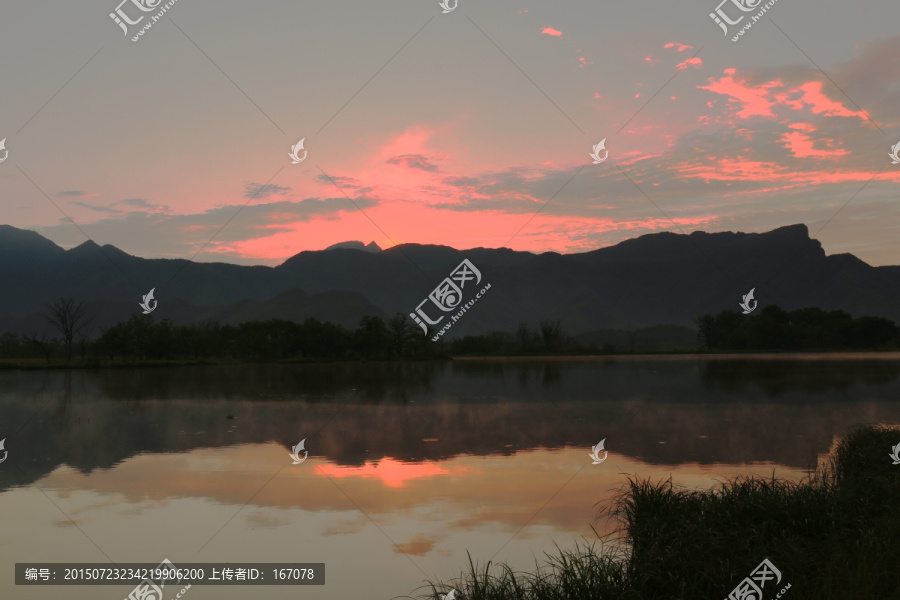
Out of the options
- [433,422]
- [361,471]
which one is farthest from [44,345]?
[361,471]

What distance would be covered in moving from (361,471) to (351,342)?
101 metres

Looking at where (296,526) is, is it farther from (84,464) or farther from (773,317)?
(773,317)

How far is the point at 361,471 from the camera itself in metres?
18.9

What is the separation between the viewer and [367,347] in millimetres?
118812

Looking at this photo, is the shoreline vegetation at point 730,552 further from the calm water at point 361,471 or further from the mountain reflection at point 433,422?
the mountain reflection at point 433,422

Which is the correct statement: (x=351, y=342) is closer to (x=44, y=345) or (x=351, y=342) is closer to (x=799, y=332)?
(x=44, y=345)

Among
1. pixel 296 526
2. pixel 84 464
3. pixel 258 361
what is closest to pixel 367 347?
pixel 258 361

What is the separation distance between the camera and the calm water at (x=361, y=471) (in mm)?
12234
